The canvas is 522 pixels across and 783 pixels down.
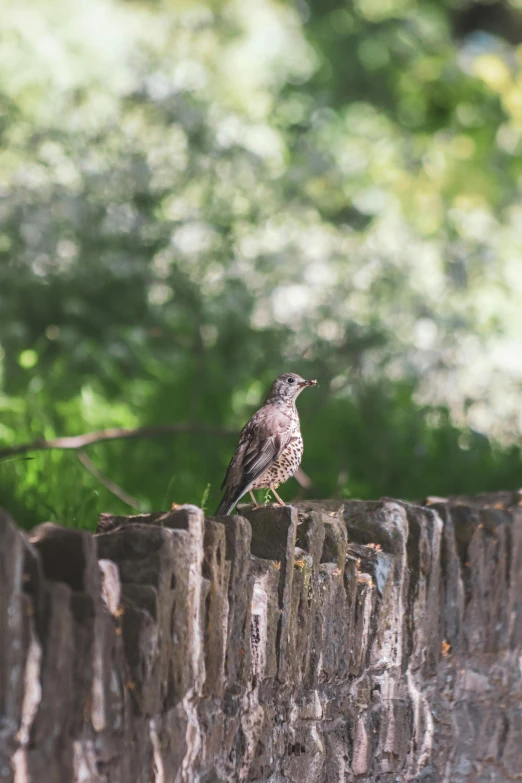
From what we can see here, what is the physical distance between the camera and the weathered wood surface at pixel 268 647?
5.65 feet

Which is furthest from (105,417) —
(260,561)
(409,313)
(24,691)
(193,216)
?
(24,691)

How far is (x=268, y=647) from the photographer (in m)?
2.43

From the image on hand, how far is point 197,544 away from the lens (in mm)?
2168

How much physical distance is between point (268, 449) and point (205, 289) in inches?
184

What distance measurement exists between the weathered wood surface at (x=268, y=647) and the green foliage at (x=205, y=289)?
6.13 ft

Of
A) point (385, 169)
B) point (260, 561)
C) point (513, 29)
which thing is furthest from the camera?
point (513, 29)

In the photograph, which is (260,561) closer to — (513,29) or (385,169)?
(385,169)

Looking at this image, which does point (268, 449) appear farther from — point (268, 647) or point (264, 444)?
point (268, 647)

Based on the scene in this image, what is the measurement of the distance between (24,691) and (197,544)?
0.59m

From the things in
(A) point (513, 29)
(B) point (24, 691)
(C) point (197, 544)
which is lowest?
(B) point (24, 691)

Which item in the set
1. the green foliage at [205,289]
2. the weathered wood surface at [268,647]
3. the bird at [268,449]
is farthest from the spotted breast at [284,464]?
the green foliage at [205,289]

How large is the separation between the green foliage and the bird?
216 centimetres

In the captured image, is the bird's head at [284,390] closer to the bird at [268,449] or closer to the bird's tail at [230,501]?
the bird at [268,449]

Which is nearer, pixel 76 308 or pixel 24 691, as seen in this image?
pixel 24 691
